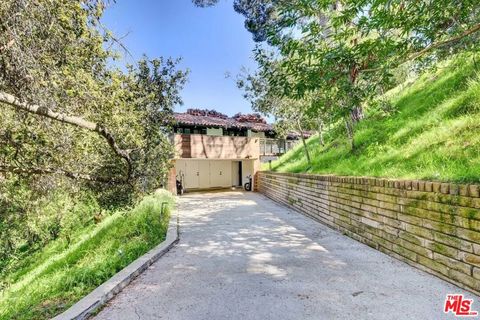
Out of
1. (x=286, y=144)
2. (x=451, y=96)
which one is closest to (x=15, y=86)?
(x=451, y=96)

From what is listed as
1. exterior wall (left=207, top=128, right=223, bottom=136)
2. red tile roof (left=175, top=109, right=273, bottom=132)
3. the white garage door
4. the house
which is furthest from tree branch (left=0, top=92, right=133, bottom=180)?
the white garage door

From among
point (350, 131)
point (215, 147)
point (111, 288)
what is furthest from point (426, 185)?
point (215, 147)

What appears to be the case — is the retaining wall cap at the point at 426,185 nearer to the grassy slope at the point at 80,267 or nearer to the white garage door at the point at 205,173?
the grassy slope at the point at 80,267

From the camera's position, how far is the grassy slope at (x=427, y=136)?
436cm

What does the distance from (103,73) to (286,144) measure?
18.1m

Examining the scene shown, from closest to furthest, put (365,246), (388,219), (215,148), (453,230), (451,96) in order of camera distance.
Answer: (453,230) → (388,219) → (365,246) → (451,96) → (215,148)

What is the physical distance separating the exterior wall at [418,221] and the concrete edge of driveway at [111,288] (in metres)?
3.88

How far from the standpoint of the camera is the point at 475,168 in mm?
3676

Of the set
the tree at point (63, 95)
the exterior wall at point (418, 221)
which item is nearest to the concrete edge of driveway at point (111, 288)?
the tree at point (63, 95)

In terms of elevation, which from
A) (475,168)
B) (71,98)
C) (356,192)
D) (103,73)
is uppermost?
(103,73)

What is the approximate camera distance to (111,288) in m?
3.49

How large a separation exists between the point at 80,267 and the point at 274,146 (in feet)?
55.9

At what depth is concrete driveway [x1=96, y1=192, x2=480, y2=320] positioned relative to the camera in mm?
2982

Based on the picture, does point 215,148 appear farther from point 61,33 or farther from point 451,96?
point 61,33
